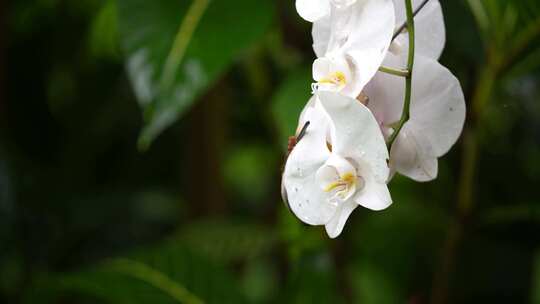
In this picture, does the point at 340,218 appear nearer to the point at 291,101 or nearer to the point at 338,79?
the point at 338,79

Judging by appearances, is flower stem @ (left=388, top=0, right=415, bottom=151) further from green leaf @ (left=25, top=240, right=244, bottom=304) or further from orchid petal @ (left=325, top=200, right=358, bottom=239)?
green leaf @ (left=25, top=240, right=244, bottom=304)

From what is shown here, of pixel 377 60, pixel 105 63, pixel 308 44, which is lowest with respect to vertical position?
pixel 105 63

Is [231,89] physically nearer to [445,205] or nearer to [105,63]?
[105,63]

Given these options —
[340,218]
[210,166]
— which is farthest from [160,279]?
[340,218]

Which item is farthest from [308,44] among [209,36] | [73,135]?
[73,135]

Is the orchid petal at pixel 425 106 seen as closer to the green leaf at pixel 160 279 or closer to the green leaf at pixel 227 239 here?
the green leaf at pixel 160 279

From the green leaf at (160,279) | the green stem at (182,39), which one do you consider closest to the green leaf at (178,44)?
the green stem at (182,39)

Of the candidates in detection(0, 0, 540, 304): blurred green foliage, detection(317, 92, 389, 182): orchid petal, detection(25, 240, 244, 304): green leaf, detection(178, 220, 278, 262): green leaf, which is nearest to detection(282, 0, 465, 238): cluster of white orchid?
detection(317, 92, 389, 182): orchid petal
